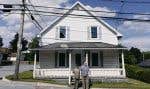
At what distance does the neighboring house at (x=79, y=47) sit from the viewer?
106 feet

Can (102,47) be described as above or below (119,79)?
above

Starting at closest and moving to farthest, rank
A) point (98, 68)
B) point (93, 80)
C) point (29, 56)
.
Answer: point (93, 80) → point (98, 68) → point (29, 56)

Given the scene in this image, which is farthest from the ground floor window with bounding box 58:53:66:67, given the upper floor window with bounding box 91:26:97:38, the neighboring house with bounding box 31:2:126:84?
the upper floor window with bounding box 91:26:97:38

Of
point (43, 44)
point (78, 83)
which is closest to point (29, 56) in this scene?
point (43, 44)

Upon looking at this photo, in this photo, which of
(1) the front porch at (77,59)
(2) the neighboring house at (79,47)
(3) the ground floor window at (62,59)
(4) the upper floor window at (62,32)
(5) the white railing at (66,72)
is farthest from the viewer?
(4) the upper floor window at (62,32)

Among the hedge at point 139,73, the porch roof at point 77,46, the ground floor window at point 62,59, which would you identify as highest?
the porch roof at point 77,46

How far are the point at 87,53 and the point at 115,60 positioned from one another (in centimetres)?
387

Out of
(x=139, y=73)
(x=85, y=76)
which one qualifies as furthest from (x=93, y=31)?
(x=85, y=76)

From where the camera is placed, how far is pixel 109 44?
3528cm

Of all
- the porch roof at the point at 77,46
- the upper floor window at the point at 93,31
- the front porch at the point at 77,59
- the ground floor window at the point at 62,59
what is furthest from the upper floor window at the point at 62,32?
the upper floor window at the point at 93,31

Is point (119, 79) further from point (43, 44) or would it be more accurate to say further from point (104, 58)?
point (43, 44)

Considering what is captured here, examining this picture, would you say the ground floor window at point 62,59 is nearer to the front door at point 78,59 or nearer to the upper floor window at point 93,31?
the front door at point 78,59

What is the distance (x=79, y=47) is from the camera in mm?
32031

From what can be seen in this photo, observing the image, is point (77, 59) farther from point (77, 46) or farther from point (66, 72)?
point (66, 72)
